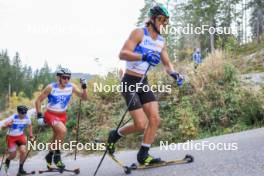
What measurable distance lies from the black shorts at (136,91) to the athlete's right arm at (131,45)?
0.41 metres

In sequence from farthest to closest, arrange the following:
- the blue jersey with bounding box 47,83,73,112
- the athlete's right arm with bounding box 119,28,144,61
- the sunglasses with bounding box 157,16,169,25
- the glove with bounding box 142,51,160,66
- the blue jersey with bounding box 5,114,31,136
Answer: the blue jersey with bounding box 5,114,31,136 < the blue jersey with bounding box 47,83,73,112 < the sunglasses with bounding box 157,16,169,25 < the athlete's right arm with bounding box 119,28,144,61 < the glove with bounding box 142,51,160,66

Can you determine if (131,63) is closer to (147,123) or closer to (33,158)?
(147,123)

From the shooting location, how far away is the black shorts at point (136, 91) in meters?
Answer: 5.94

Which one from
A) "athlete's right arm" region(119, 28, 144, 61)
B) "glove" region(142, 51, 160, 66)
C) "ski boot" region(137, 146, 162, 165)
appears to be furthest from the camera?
"ski boot" region(137, 146, 162, 165)

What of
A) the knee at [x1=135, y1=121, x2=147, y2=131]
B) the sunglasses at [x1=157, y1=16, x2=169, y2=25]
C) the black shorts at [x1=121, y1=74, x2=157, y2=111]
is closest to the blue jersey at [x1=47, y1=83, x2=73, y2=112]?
the black shorts at [x1=121, y1=74, x2=157, y2=111]

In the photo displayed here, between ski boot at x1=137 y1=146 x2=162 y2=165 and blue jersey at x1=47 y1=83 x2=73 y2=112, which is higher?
blue jersey at x1=47 y1=83 x2=73 y2=112

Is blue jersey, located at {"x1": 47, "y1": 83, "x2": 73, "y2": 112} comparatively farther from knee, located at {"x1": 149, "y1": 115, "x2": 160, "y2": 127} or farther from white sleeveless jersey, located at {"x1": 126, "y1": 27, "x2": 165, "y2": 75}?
knee, located at {"x1": 149, "y1": 115, "x2": 160, "y2": 127}

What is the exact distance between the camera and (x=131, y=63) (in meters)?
6.05

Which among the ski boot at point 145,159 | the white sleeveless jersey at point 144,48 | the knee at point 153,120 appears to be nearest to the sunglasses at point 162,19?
the white sleeveless jersey at point 144,48

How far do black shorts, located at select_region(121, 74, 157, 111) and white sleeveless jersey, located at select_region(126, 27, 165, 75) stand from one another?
0.13m

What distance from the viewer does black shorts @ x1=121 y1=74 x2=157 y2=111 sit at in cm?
594

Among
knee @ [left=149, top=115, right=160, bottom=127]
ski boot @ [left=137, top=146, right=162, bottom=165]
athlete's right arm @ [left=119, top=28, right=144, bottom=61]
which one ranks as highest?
athlete's right arm @ [left=119, top=28, right=144, bottom=61]

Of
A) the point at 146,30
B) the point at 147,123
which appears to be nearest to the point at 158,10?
the point at 146,30

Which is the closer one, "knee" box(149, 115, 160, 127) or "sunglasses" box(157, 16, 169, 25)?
"sunglasses" box(157, 16, 169, 25)
